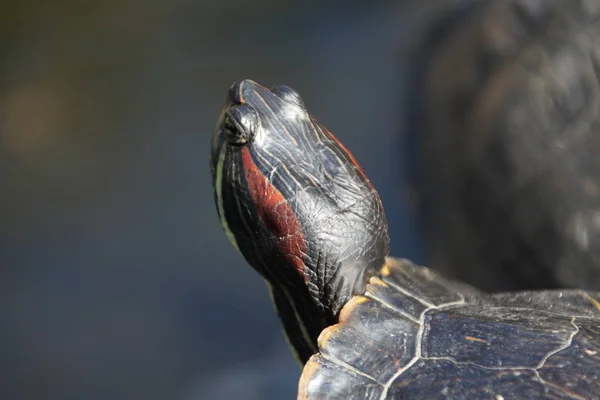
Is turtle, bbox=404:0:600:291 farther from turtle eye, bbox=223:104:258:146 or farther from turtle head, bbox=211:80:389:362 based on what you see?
turtle eye, bbox=223:104:258:146

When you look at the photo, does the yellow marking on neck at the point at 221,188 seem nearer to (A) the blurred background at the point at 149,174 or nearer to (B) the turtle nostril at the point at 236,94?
(B) the turtle nostril at the point at 236,94

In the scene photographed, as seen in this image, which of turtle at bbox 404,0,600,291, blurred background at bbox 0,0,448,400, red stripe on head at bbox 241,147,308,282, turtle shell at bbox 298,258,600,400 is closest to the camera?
turtle shell at bbox 298,258,600,400

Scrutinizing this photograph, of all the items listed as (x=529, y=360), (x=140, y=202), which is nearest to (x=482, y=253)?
(x=529, y=360)

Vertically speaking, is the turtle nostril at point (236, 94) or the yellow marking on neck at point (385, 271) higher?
the turtle nostril at point (236, 94)

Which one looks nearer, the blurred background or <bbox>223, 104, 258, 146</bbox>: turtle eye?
<bbox>223, 104, 258, 146</bbox>: turtle eye

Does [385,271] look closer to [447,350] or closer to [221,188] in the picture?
[447,350]

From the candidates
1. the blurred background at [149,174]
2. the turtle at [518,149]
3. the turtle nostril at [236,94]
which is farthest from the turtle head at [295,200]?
the blurred background at [149,174]

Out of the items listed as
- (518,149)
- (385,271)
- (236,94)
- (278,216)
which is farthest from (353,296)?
(518,149)

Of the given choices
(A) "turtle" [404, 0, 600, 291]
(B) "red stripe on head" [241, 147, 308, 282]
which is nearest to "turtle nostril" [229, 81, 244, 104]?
(B) "red stripe on head" [241, 147, 308, 282]
